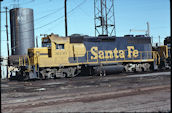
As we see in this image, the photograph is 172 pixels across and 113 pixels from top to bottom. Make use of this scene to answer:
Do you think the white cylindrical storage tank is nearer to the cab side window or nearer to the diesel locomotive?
the diesel locomotive

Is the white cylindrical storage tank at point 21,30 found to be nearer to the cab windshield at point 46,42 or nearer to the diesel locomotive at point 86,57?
the diesel locomotive at point 86,57

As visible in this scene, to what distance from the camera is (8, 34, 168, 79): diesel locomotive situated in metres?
20.0

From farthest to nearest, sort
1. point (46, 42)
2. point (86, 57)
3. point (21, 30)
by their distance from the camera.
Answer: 1. point (21, 30)
2. point (86, 57)
3. point (46, 42)

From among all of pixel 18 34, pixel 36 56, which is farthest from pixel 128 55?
pixel 18 34

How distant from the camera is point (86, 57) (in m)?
21.7

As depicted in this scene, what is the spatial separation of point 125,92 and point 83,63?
1072 centimetres

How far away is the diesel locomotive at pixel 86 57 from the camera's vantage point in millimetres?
20031

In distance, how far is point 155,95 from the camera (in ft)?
32.4

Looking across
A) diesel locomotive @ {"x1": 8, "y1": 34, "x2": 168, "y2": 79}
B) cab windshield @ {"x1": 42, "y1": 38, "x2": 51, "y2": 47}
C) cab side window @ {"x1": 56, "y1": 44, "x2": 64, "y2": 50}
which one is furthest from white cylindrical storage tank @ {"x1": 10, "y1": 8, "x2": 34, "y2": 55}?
cab side window @ {"x1": 56, "y1": 44, "x2": 64, "y2": 50}

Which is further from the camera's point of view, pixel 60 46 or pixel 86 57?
pixel 86 57

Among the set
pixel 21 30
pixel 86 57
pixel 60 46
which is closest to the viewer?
pixel 60 46

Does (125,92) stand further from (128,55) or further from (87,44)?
(128,55)

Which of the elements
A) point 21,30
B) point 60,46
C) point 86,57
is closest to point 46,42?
point 60,46

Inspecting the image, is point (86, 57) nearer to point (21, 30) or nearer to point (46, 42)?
point (46, 42)
